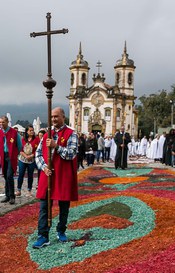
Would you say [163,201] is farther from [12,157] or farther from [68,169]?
[12,157]

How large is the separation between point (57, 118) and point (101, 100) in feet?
255

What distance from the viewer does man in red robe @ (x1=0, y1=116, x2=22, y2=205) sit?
10203 mm

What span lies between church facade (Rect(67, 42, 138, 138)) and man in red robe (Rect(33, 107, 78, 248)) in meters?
73.8

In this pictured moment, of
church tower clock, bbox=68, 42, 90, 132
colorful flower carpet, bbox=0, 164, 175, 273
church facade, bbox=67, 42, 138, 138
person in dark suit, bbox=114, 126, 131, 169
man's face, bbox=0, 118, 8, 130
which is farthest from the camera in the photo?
church tower clock, bbox=68, 42, 90, 132

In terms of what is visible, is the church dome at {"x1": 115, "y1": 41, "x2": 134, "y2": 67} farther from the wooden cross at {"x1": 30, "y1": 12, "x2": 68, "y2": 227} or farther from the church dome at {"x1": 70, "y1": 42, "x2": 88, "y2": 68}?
the wooden cross at {"x1": 30, "y1": 12, "x2": 68, "y2": 227}

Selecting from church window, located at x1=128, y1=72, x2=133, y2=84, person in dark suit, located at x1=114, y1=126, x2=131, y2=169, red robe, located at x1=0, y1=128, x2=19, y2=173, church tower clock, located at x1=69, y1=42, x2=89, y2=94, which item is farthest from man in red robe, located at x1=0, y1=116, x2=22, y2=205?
church window, located at x1=128, y1=72, x2=133, y2=84

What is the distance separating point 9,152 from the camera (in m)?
10.3

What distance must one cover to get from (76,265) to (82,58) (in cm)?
8589

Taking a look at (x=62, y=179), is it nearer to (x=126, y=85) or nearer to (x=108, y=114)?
(x=108, y=114)

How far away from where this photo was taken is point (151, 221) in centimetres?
721

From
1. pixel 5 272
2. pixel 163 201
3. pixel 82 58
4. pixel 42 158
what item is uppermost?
pixel 82 58

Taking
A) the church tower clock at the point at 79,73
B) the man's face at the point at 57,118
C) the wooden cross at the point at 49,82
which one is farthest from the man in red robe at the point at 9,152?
the church tower clock at the point at 79,73

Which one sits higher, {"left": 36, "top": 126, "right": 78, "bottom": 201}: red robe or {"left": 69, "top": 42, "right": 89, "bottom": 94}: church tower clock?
{"left": 69, "top": 42, "right": 89, "bottom": 94}: church tower clock

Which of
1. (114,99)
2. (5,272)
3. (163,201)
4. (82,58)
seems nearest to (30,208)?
(163,201)
